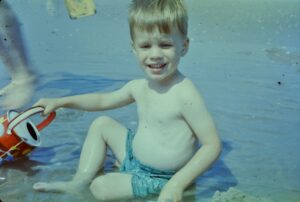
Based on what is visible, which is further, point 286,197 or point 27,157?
point 27,157

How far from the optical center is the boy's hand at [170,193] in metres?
2.15

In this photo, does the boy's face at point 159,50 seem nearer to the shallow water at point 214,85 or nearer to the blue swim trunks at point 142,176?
the blue swim trunks at point 142,176

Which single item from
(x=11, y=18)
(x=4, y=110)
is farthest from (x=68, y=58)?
(x=4, y=110)

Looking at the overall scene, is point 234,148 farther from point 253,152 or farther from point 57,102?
point 57,102

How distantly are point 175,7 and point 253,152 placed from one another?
36.3 inches

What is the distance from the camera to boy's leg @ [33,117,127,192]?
252 cm

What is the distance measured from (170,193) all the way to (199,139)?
287mm

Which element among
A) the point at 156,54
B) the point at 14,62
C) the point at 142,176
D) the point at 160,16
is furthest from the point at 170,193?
the point at 14,62

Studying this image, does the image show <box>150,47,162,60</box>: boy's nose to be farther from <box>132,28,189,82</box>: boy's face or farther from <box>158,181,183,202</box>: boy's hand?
<box>158,181,183,202</box>: boy's hand

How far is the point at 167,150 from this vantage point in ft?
7.88

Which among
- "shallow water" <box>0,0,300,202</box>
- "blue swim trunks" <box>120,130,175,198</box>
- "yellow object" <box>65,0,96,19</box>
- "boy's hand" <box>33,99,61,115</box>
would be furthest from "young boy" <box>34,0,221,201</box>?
"yellow object" <box>65,0,96,19</box>

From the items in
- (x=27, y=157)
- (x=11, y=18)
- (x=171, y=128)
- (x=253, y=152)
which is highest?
(x=11, y=18)

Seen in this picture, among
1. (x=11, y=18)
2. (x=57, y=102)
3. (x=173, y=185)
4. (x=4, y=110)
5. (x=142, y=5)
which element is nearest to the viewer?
(x=173, y=185)

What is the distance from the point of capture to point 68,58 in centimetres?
480
